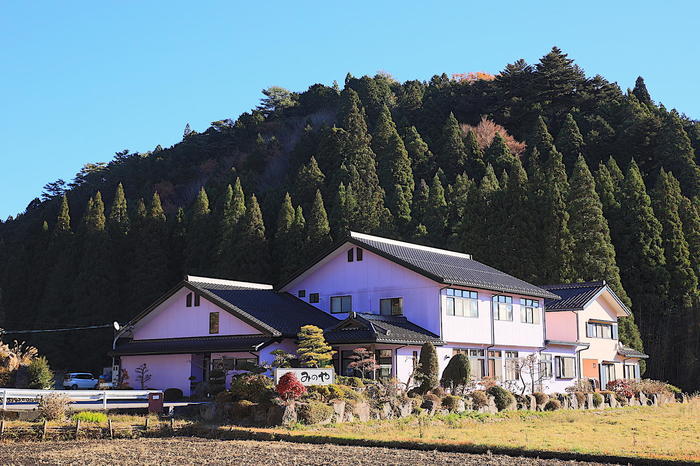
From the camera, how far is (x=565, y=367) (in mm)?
34188

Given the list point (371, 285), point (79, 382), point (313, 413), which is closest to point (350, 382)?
point (313, 413)

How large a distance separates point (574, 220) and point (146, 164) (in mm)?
48733

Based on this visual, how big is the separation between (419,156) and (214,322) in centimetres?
3506

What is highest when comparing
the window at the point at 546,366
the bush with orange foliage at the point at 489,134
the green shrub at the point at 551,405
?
the bush with orange foliage at the point at 489,134

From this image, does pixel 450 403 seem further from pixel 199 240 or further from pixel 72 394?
pixel 199 240

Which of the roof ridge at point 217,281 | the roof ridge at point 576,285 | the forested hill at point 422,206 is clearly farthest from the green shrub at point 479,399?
the forested hill at point 422,206

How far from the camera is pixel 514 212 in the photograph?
4238 cm

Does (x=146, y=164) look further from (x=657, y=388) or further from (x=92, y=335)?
(x=657, y=388)

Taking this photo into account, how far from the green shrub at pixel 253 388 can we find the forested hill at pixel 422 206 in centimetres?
2222

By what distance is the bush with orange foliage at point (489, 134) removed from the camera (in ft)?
205

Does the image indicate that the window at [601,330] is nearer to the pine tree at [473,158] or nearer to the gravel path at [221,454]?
the pine tree at [473,158]

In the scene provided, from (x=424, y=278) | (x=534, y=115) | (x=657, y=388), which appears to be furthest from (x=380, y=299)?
(x=534, y=115)

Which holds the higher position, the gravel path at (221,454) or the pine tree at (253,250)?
the pine tree at (253,250)

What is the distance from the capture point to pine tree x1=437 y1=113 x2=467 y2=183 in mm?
59281
